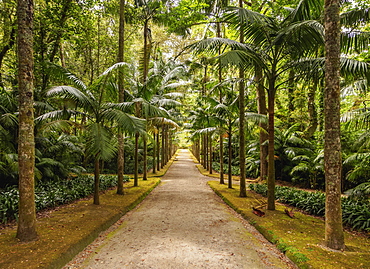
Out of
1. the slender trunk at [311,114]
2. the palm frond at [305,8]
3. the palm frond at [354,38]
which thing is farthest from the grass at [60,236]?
the slender trunk at [311,114]

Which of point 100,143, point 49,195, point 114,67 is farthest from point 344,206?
point 49,195

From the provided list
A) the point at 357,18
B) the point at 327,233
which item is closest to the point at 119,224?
the point at 327,233

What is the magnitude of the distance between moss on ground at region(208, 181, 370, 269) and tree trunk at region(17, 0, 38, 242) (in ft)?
16.5

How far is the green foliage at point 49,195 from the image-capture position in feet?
18.8

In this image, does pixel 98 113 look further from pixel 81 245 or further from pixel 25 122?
pixel 81 245

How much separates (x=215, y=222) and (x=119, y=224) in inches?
→ 107

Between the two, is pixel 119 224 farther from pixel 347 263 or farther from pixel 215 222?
pixel 347 263

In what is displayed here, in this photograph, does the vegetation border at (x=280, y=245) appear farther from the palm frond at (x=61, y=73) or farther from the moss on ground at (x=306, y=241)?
the palm frond at (x=61, y=73)

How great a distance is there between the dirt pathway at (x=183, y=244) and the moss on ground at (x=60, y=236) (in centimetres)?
30

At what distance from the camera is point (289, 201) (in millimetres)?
8438

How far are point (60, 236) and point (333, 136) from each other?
5.84 meters

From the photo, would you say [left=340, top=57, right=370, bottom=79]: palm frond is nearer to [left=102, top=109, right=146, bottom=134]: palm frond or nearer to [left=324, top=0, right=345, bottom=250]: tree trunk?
[left=324, top=0, right=345, bottom=250]: tree trunk

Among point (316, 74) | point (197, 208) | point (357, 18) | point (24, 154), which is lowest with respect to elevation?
point (197, 208)

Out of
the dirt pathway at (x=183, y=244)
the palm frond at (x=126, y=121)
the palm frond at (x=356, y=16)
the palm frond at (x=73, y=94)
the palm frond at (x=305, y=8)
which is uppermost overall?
the palm frond at (x=305, y=8)
